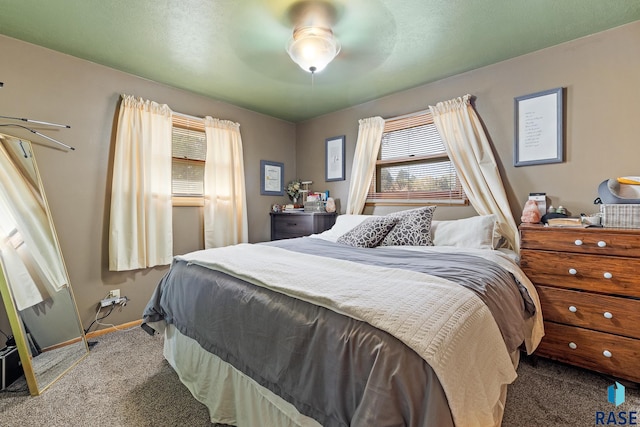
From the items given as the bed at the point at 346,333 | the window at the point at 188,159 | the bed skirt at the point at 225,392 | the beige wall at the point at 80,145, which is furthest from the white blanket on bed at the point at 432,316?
the window at the point at 188,159

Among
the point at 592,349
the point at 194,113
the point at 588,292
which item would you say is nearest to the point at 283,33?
the point at 194,113

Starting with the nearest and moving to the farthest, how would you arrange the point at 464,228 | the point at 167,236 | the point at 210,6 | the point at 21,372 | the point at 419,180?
1. the point at 210,6
2. the point at 21,372
3. the point at 464,228
4. the point at 167,236
5. the point at 419,180

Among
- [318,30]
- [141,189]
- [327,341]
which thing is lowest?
[327,341]

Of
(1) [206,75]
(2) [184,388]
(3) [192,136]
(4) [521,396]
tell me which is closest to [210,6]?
(1) [206,75]

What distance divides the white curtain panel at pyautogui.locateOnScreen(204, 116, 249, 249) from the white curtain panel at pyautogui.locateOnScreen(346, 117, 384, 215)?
137 centimetres

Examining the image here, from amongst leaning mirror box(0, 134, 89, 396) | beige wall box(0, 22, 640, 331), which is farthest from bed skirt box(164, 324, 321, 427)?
beige wall box(0, 22, 640, 331)

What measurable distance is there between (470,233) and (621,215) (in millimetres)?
842

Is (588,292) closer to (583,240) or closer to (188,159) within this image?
(583,240)

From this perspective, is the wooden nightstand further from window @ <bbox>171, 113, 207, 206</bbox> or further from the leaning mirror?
the leaning mirror

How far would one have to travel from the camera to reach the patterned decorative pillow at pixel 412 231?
2297 millimetres

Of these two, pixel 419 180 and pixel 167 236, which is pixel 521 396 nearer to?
pixel 419 180

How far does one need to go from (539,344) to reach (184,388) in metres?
2.37

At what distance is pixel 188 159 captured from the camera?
315cm

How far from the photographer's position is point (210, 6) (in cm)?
175
